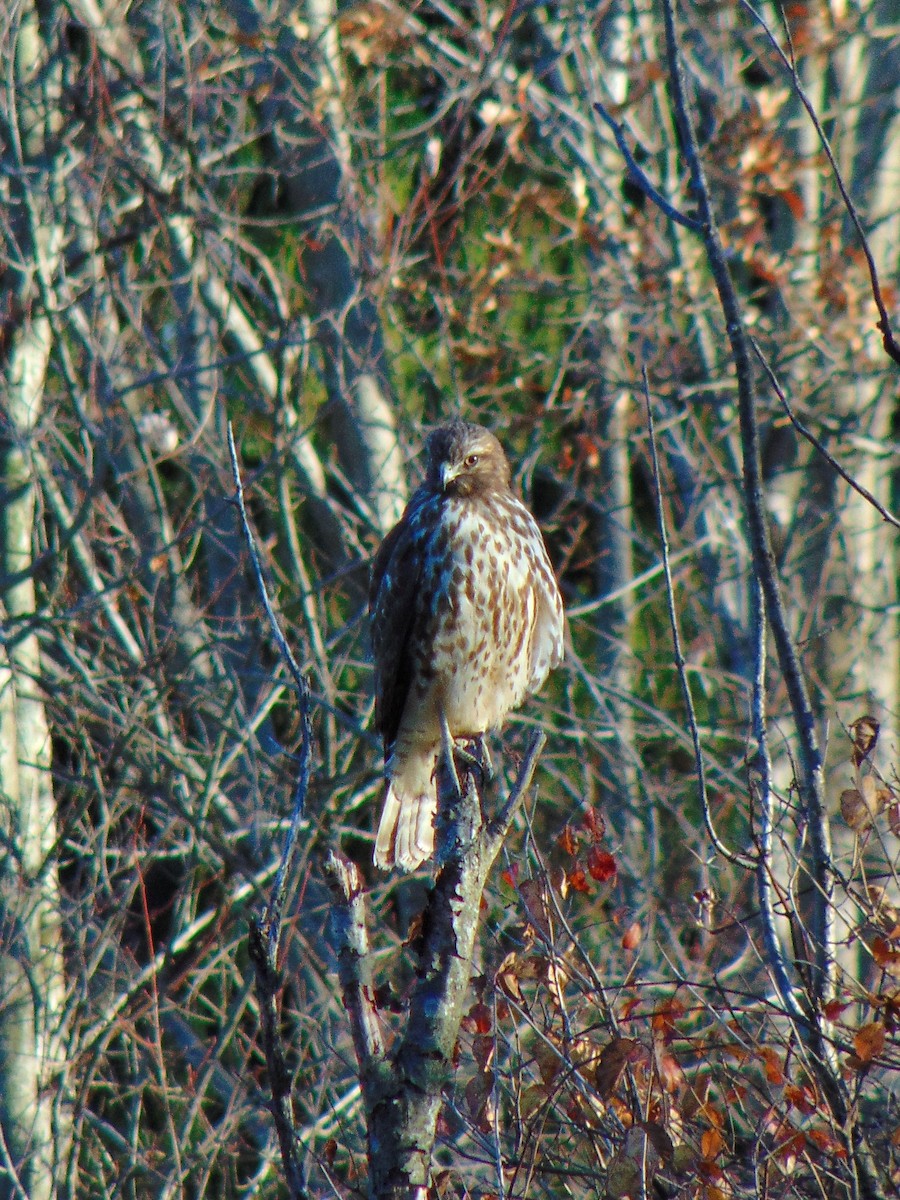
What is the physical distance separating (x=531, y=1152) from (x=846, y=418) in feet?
20.2

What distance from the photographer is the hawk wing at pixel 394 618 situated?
4.95 m

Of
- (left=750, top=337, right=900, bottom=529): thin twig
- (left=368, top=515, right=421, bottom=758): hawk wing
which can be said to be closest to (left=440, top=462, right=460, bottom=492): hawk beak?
(left=368, top=515, right=421, bottom=758): hawk wing

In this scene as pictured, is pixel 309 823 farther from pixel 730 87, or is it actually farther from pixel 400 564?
pixel 730 87

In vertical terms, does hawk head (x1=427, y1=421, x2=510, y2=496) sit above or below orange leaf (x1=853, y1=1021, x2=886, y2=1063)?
above

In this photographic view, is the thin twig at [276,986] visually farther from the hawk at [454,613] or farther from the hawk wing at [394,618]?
the hawk wing at [394,618]

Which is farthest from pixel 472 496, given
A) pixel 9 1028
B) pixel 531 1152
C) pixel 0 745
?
pixel 9 1028

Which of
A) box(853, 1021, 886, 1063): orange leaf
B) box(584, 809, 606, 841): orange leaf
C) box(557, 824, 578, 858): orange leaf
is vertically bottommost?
box(853, 1021, 886, 1063): orange leaf

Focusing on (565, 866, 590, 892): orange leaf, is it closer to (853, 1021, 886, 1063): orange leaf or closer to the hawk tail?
(853, 1021, 886, 1063): orange leaf

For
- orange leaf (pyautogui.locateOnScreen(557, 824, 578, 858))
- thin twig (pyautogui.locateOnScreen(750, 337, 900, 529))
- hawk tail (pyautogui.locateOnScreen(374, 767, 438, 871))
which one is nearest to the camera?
thin twig (pyautogui.locateOnScreen(750, 337, 900, 529))

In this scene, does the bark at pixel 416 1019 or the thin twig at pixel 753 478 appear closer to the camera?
the bark at pixel 416 1019

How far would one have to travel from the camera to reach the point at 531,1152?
320cm

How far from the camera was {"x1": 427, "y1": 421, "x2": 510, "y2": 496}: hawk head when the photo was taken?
4.83 meters

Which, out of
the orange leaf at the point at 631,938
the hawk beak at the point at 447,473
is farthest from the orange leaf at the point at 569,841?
the hawk beak at the point at 447,473

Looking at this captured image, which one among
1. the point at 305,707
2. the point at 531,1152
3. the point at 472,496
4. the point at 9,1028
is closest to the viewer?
the point at 305,707
